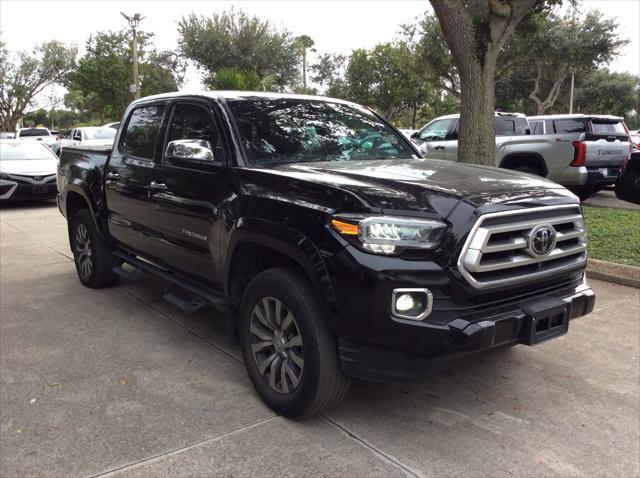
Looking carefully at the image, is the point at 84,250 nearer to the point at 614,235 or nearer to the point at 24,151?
the point at 614,235

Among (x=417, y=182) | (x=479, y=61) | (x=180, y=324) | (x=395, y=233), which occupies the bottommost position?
(x=180, y=324)

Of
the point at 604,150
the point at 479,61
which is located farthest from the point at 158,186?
the point at 604,150

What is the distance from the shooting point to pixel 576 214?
130 inches

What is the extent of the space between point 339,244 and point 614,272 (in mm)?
4452

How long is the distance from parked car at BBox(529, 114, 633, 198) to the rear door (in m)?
8.05

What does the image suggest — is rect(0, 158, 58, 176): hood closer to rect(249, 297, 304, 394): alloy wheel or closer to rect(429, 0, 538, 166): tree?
rect(429, 0, 538, 166): tree

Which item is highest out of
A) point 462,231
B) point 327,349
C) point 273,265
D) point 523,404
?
point 462,231

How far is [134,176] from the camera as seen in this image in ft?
15.3

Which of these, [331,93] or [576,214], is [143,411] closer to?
[576,214]

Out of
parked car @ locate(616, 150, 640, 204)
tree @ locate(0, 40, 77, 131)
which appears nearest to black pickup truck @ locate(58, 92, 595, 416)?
parked car @ locate(616, 150, 640, 204)

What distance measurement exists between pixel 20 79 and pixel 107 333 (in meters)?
54.1

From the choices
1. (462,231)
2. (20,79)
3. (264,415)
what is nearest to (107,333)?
(264,415)

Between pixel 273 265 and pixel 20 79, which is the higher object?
pixel 20 79

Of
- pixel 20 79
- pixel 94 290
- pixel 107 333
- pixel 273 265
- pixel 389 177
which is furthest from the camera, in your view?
pixel 20 79
